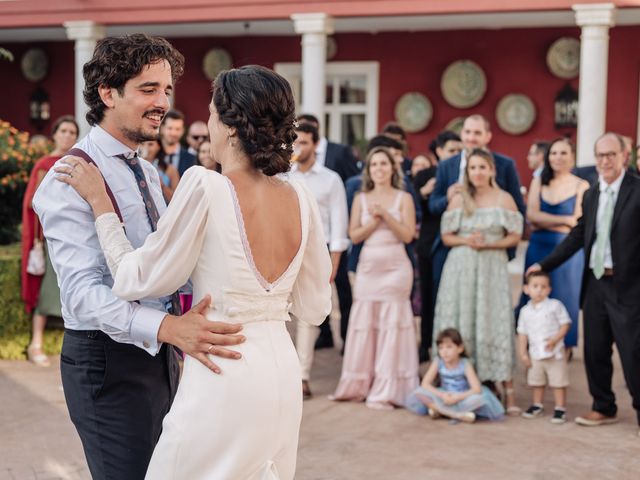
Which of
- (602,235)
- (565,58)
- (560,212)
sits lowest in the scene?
(602,235)

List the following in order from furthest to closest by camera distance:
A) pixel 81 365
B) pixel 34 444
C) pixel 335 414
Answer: pixel 335 414
pixel 34 444
pixel 81 365

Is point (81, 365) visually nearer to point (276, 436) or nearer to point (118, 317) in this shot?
point (118, 317)

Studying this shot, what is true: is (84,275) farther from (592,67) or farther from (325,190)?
(592,67)

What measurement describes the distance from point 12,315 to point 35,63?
12.5 meters

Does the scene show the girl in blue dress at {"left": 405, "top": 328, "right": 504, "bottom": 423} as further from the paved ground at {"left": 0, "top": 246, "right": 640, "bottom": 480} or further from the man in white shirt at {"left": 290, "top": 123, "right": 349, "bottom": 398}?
the man in white shirt at {"left": 290, "top": 123, "right": 349, "bottom": 398}

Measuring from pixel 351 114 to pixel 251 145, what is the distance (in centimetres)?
→ 1474

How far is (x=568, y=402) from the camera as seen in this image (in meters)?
6.52

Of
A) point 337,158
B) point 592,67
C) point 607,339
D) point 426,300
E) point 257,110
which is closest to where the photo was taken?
point 257,110

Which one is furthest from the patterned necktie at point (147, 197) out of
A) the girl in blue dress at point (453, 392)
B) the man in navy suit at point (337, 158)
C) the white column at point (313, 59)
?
the white column at point (313, 59)

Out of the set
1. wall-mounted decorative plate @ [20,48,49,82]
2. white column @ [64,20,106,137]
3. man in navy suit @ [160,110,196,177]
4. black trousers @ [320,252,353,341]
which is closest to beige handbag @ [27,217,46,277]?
man in navy suit @ [160,110,196,177]

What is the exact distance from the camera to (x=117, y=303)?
7.97ft

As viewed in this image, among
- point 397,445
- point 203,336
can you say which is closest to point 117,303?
point 203,336

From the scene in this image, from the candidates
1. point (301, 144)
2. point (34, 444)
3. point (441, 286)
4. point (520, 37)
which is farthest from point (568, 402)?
point (520, 37)

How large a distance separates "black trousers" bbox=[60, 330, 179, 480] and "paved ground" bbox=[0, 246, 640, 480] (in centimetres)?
228
